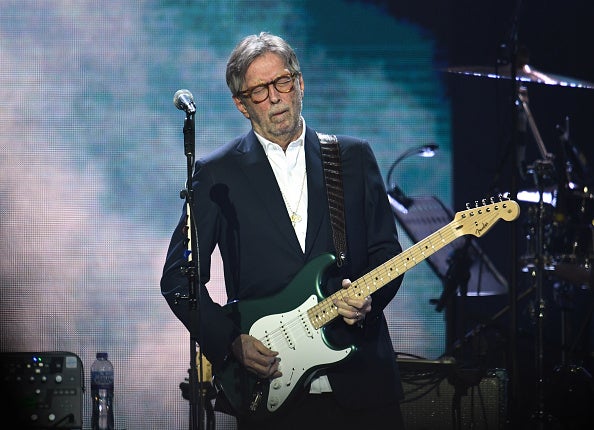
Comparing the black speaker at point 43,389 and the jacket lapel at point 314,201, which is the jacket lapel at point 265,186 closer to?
the jacket lapel at point 314,201

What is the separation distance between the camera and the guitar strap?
355 centimetres

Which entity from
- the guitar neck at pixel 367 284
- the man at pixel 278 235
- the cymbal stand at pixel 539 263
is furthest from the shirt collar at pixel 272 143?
the cymbal stand at pixel 539 263

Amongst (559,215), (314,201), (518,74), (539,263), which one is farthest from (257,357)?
(559,215)

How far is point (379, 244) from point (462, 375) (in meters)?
1.40

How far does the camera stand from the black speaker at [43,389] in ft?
14.2

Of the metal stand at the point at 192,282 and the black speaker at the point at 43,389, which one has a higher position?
the metal stand at the point at 192,282

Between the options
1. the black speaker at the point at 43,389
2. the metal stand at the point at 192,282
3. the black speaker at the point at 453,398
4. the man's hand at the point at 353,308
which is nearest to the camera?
the metal stand at the point at 192,282

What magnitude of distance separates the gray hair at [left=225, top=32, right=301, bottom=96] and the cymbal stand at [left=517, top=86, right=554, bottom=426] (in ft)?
7.95

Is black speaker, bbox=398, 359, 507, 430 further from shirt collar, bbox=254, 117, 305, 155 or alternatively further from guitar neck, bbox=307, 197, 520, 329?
shirt collar, bbox=254, 117, 305, 155

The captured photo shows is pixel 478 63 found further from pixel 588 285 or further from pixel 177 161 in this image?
pixel 177 161

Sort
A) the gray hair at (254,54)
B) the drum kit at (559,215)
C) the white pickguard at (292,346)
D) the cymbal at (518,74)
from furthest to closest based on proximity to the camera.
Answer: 1. the drum kit at (559,215)
2. the cymbal at (518,74)
3. the gray hair at (254,54)
4. the white pickguard at (292,346)

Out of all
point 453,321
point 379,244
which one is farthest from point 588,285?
point 379,244

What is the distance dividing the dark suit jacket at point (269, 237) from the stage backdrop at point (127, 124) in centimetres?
179

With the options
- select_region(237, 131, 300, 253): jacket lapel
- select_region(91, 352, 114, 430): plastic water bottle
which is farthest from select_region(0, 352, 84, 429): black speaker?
select_region(237, 131, 300, 253): jacket lapel
